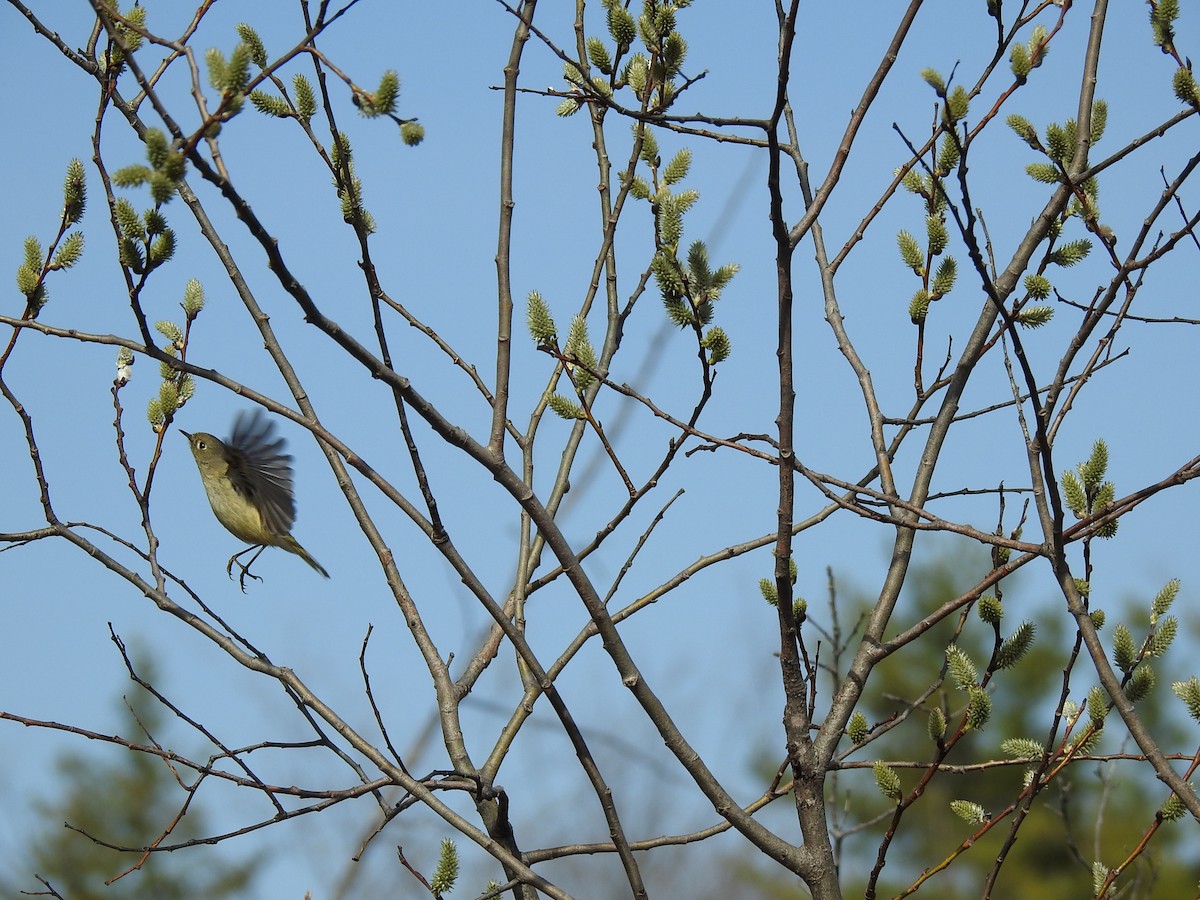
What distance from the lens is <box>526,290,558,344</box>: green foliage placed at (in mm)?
2438

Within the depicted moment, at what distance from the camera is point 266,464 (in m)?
5.13

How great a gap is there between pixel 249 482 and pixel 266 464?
0.24 metres

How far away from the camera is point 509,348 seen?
2.90 meters

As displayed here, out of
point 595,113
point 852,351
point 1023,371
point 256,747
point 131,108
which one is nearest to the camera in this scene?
point 1023,371

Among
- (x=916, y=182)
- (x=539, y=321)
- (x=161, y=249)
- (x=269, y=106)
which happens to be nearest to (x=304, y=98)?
(x=269, y=106)

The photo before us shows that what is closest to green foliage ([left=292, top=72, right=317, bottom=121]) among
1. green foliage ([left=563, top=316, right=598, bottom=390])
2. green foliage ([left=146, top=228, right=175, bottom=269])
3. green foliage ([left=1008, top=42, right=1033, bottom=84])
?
green foliage ([left=146, top=228, right=175, bottom=269])

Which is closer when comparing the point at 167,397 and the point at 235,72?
the point at 235,72

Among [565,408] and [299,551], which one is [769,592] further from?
[299,551]

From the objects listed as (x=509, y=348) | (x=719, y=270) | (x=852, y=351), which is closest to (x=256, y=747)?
(x=509, y=348)

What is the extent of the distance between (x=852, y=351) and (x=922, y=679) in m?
19.9

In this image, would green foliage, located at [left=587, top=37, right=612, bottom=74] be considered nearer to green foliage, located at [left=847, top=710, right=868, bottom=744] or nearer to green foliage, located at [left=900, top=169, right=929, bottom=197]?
green foliage, located at [left=900, top=169, right=929, bottom=197]

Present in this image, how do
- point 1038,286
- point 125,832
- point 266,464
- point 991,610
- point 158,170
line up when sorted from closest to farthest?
1. point 158,170
2. point 991,610
3. point 1038,286
4. point 266,464
5. point 125,832

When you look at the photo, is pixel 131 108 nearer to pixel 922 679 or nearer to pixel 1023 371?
pixel 1023 371

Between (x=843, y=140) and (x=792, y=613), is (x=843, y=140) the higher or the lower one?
the higher one
